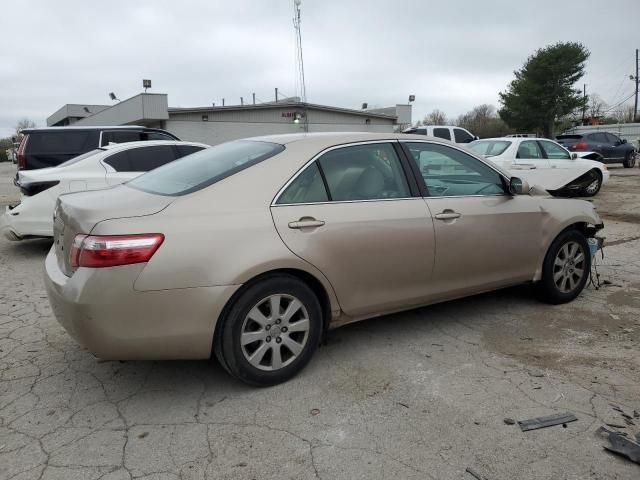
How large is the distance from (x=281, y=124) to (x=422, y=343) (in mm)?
29074

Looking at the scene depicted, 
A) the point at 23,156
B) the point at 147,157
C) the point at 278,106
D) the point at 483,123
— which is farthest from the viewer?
the point at 483,123

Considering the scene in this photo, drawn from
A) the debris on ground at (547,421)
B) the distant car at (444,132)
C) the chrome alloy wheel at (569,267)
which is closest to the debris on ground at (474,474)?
the debris on ground at (547,421)

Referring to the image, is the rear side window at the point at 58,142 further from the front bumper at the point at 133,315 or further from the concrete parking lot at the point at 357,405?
the front bumper at the point at 133,315

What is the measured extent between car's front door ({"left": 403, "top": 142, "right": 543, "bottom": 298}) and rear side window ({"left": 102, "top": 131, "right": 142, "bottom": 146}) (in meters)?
7.20

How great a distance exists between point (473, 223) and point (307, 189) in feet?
4.69

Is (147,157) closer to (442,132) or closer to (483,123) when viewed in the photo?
(442,132)

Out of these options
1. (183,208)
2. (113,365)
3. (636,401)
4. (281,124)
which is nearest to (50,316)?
(113,365)

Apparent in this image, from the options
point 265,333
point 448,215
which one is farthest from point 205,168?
point 448,215

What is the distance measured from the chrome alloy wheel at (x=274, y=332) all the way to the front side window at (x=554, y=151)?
34.4 ft

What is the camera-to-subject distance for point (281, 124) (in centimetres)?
3159

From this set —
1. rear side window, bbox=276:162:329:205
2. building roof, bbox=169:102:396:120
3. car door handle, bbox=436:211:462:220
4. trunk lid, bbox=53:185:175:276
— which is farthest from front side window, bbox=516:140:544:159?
building roof, bbox=169:102:396:120

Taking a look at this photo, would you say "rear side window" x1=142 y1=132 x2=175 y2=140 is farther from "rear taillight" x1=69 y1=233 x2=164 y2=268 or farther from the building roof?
the building roof

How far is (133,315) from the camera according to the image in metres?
2.72

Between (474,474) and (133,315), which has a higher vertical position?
(133,315)
